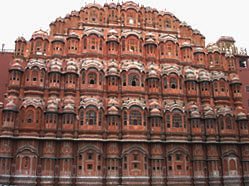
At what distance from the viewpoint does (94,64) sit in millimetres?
31609

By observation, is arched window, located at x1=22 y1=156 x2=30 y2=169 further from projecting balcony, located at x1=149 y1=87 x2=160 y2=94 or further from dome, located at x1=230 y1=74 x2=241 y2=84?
dome, located at x1=230 y1=74 x2=241 y2=84

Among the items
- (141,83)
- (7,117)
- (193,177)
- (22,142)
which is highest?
(141,83)

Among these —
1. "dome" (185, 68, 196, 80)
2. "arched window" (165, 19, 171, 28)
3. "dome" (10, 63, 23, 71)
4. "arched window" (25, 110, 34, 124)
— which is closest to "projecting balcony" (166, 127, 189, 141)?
"dome" (185, 68, 196, 80)

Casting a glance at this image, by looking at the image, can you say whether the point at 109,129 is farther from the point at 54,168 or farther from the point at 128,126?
the point at 54,168

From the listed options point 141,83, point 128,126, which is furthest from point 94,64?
point 128,126

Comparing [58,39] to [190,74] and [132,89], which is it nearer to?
[132,89]

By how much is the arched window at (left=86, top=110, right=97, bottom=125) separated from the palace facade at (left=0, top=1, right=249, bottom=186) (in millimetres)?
103

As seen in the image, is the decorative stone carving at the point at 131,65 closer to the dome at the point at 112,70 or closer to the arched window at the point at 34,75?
the dome at the point at 112,70

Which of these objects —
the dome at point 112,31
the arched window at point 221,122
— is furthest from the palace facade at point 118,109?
the arched window at point 221,122

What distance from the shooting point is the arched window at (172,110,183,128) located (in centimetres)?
3117

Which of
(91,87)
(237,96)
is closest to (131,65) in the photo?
(91,87)

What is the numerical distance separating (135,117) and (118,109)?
200cm

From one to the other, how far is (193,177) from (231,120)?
26.5 feet

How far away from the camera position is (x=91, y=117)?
2980cm
